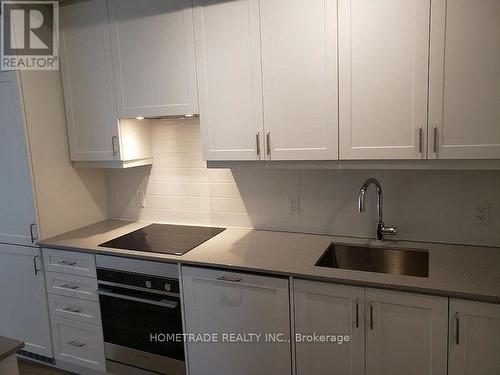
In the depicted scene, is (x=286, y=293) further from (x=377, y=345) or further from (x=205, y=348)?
(x=205, y=348)

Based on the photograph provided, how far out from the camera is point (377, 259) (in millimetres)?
2172

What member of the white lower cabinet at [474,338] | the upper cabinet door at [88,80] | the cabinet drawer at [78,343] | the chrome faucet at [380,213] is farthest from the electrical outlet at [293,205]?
the cabinet drawer at [78,343]

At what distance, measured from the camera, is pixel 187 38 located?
2.18m

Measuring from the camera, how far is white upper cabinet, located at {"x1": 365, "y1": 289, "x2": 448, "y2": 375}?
1644mm

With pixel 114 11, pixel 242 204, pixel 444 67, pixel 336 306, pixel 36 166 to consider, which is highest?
pixel 114 11

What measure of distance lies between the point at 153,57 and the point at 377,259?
171cm

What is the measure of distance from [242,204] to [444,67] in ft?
4.61

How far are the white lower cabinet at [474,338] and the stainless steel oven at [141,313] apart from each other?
4.37ft

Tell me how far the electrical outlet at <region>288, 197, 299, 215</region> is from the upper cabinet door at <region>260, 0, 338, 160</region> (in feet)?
1.51

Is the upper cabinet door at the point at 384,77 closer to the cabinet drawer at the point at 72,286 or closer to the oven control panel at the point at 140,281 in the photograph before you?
the oven control panel at the point at 140,281

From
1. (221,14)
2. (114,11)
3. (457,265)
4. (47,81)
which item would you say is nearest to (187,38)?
(221,14)

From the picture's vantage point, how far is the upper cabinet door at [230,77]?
203 cm

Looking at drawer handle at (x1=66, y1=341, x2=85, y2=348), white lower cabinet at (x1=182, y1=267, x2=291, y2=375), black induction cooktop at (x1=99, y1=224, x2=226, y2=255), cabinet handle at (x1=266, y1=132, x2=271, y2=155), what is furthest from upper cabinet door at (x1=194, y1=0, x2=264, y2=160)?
drawer handle at (x1=66, y1=341, x2=85, y2=348)

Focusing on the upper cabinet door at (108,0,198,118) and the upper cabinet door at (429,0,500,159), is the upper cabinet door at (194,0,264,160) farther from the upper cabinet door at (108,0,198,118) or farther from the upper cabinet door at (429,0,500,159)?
the upper cabinet door at (429,0,500,159)
